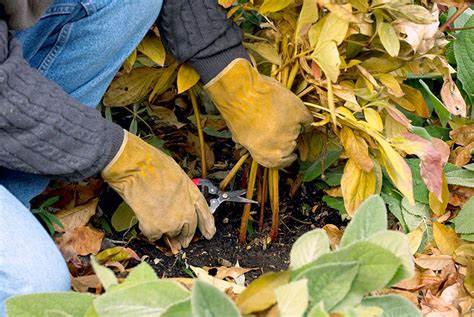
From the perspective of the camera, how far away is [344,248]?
28.2 inches

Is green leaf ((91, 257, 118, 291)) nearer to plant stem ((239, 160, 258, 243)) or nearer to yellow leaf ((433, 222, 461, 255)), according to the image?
plant stem ((239, 160, 258, 243))

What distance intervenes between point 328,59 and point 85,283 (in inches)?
23.1

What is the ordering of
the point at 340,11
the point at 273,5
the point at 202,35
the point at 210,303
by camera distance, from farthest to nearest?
the point at 202,35, the point at 273,5, the point at 340,11, the point at 210,303

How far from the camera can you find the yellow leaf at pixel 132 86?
1.50 m

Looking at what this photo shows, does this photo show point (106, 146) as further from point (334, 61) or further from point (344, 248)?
point (344, 248)

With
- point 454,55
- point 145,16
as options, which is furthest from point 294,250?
point 454,55

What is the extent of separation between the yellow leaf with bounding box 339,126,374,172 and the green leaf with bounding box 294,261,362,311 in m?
0.59

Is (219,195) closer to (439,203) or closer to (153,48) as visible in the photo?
(153,48)

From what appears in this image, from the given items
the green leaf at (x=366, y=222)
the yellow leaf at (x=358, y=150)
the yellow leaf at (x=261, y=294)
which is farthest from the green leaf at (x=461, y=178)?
the yellow leaf at (x=261, y=294)

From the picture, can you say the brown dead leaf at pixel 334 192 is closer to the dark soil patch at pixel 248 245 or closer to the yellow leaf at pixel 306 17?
the dark soil patch at pixel 248 245

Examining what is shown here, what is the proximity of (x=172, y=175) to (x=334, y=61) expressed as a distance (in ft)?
1.38

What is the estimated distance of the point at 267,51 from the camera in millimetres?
1364

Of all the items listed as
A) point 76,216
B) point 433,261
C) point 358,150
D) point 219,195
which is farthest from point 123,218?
point 433,261

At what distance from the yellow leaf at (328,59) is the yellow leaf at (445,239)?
42 centimetres
